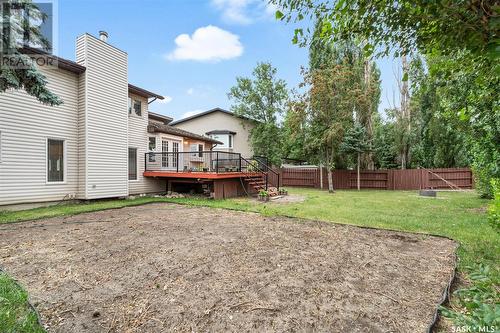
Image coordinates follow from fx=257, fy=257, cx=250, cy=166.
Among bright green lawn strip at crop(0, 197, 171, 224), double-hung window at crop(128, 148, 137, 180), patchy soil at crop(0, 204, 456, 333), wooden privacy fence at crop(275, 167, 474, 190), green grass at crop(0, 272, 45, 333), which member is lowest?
patchy soil at crop(0, 204, 456, 333)

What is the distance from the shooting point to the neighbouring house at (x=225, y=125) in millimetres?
23395

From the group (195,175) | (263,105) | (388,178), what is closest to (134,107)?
(195,175)

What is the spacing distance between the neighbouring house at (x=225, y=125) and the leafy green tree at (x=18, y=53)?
640 inches

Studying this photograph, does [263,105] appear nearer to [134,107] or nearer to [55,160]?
[134,107]

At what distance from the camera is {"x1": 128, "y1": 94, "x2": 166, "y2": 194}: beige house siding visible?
1156 centimetres

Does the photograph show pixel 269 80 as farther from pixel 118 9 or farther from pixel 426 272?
pixel 426 272

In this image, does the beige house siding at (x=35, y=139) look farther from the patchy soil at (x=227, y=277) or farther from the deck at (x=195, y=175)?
the deck at (x=195, y=175)

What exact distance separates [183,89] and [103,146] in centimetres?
1099

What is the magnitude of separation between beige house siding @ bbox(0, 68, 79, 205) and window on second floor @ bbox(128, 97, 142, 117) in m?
2.37

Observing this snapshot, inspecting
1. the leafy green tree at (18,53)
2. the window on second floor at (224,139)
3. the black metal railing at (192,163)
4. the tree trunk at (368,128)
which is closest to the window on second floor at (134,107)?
the black metal railing at (192,163)

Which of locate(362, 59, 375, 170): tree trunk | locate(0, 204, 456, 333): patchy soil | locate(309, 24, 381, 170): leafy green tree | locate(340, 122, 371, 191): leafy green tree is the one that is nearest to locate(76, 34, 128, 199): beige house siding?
locate(0, 204, 456, 333): patchy soil

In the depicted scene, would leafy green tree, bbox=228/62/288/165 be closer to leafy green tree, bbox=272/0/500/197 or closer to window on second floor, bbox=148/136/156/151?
window on second floor, bbox=148/136/156/151

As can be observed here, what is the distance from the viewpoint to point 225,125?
23547 millimetres

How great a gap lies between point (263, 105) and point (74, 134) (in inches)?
679
